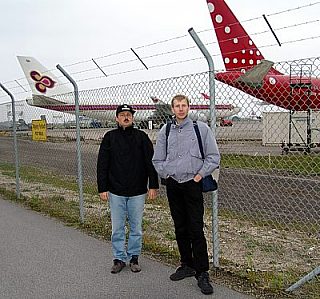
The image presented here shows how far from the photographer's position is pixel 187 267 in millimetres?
→ 4590

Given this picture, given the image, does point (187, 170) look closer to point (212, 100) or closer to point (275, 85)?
point (212, 100)

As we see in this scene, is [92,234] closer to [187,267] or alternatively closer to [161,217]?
[161,217]

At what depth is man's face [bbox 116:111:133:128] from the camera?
4.78m

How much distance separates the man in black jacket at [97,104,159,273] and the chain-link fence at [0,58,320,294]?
26.6 inches

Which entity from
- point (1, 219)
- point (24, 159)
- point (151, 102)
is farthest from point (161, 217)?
point (24, 159)

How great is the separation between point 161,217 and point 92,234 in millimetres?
1305

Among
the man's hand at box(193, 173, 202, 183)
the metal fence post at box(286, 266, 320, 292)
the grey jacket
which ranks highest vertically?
the grey jacket

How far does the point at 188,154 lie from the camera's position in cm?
425

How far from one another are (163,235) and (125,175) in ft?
5.55

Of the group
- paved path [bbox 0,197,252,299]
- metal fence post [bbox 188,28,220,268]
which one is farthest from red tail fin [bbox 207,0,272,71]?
metal fence post [bbox 188,28,220,268]

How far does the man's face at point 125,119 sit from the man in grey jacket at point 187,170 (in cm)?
49

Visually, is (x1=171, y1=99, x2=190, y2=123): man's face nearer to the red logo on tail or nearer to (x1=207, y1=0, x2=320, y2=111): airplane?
(x1=207, y1=0, x2=320, y2=111): airplane

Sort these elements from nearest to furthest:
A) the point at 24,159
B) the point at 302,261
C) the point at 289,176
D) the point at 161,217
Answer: the point at 302,261 < the point at 161,217 < the point at 289,176 < the point at 24,159

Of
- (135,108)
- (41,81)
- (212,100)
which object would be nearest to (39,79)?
(41,81)
